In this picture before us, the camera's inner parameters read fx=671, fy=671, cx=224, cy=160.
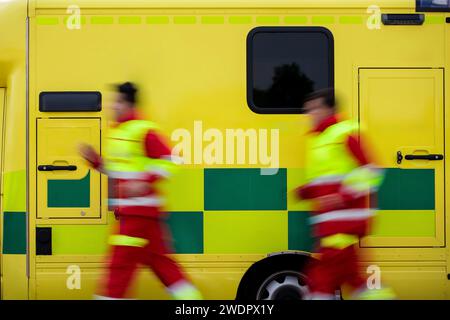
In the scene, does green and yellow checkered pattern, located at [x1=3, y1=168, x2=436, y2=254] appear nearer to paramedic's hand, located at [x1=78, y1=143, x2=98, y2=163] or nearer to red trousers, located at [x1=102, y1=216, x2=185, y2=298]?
red trousers, located at [x1=102, y1=216, x2=185, y2=298]

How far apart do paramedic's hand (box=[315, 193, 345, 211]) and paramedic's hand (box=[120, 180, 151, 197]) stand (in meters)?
1.21

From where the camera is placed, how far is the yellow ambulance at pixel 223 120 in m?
5.21

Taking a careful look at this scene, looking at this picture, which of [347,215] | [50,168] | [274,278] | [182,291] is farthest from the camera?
[274,278]

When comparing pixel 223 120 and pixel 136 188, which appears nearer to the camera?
pixel 136 188

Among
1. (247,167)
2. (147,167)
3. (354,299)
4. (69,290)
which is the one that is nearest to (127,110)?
(147,167)

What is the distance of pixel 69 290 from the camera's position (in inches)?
206

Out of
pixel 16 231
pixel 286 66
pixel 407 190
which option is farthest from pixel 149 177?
pixel 407 190

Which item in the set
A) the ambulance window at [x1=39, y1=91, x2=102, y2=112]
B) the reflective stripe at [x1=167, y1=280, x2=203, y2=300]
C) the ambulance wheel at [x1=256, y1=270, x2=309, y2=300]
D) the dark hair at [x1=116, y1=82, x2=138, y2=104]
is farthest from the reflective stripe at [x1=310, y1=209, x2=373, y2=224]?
the ambulance window at [x1=39, y1=91, x2=102, y2=112]

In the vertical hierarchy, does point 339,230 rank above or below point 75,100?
below

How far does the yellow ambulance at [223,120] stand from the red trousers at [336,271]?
57 centimetres

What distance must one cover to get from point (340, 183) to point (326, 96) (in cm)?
61

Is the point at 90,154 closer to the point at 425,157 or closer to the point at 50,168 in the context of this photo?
the point at 50,168

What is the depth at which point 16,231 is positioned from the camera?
17.1 ft

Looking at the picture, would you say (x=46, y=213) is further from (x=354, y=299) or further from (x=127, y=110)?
(x=354, y=299)
